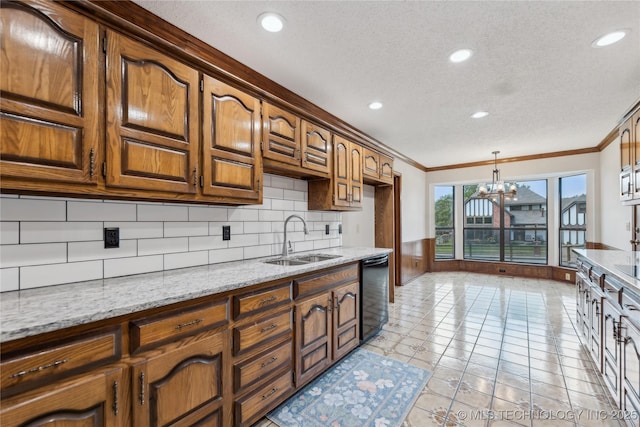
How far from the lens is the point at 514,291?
493 centimetres

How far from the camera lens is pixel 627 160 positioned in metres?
2.59

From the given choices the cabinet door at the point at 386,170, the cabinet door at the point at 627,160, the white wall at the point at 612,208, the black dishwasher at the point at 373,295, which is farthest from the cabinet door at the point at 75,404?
the white wall at the point at 612,208

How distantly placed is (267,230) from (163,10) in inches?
68.5

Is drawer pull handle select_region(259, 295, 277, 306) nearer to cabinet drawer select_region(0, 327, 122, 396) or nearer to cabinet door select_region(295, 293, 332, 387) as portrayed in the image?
cabinet door select_region(295, 293, 332, 387)

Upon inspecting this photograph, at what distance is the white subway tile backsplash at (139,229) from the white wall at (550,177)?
5.86 m

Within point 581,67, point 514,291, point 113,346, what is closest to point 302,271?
point 113,346

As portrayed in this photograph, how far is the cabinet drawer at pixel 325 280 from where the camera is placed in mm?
2035

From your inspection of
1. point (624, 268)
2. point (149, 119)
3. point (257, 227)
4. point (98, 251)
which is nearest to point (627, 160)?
point (624, 268)

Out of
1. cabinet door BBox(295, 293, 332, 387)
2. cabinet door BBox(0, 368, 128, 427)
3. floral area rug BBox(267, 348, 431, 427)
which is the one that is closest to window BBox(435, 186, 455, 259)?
floral area rug BBox(267, 348, 431, 427)

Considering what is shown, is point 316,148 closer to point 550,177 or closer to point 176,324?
point 176,324

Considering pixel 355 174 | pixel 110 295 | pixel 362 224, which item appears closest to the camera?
pixel 110 295

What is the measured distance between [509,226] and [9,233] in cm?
766

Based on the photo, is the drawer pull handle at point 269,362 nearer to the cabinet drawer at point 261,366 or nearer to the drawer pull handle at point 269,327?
the cabinet drawer at point 261,366

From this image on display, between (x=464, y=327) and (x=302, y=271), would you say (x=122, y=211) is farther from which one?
(x=464, y=327)
